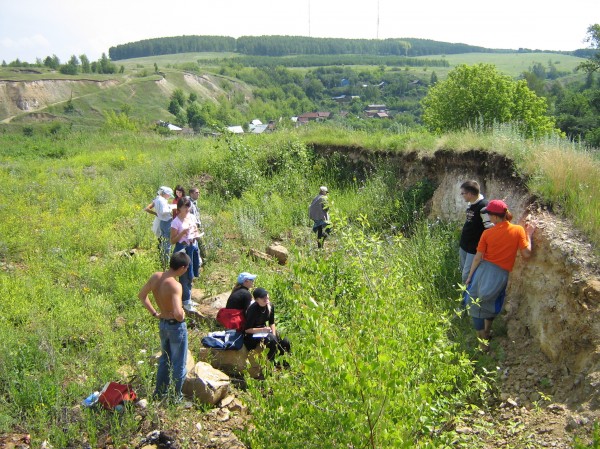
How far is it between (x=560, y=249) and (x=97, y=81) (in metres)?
100

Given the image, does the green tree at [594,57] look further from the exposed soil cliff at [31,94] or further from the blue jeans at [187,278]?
the exposed soil cliff at [31,94]

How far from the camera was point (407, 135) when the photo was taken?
1209 centimetres

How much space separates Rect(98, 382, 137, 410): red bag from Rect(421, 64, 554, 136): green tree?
1045 inches

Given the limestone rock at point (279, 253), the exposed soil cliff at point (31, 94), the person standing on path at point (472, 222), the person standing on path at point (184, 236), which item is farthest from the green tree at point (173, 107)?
the person standing on path at point (472, 222)

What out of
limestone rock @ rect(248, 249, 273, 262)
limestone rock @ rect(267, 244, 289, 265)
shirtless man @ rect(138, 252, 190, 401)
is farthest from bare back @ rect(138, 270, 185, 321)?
limestone rock @ rect(267, 244, 289, 265)

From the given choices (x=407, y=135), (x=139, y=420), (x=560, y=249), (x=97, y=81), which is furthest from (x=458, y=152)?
(x=97, y=81)

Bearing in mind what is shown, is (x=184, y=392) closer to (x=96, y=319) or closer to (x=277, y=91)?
(x=96, y=319)

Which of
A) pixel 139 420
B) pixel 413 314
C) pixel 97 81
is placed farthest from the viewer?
pixel 97 81

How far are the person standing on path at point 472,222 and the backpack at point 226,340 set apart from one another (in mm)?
2869

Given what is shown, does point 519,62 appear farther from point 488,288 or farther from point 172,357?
point 172,357

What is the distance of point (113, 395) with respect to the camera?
15.7 feet

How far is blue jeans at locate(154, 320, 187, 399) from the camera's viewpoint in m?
4.92

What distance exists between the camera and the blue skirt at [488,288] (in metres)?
5.43

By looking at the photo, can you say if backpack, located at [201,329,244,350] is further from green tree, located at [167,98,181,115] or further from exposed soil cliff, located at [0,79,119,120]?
green tree, located at [167,98,181,115]
